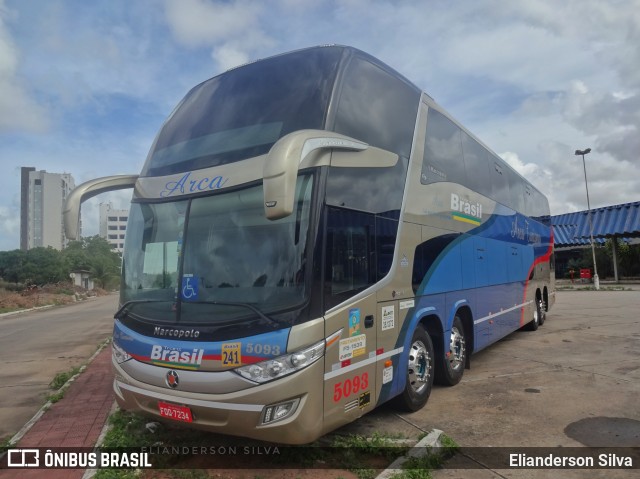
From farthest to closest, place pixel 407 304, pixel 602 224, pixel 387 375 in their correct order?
pixel 602 224
pixel 407 304
pixel 387 375

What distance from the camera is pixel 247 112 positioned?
4836 millimetres

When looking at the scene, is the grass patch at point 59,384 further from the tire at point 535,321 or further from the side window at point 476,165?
the tire at point 535,321

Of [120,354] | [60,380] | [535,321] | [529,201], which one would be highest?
[529,201]

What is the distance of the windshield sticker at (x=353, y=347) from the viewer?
421cm

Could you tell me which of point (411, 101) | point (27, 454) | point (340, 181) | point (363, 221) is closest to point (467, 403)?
point (363, 221)

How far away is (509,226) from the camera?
9625 millimetres

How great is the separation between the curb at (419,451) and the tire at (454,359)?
1.73m

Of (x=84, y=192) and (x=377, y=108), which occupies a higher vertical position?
(x=377, y=108)

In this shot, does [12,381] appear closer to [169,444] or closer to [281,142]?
[169,444]

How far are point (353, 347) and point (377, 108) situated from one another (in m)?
2.59

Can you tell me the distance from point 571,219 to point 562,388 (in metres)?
38.4

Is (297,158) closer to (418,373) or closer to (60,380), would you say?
(418,373)

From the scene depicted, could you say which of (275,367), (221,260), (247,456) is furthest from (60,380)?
(275,367)

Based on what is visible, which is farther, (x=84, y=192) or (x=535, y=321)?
(x=535, y=321)
